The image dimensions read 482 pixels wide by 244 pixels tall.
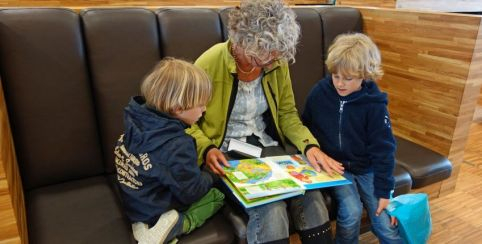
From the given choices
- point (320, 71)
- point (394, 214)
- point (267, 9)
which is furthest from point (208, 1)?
point (394, 214)

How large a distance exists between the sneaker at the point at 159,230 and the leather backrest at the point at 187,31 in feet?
2.52

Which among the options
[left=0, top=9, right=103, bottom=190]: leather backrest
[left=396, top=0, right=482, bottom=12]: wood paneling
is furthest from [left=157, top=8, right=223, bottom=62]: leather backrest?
[left=396, top=0, right=482, bottom=12]: wood paneling

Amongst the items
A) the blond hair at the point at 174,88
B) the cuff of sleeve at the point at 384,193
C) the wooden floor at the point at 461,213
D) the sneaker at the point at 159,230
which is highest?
the blond hair at the point at 174,88

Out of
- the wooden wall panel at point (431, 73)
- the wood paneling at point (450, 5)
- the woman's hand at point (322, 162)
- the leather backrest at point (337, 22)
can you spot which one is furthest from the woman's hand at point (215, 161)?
the wood paneling at point (450, 5)

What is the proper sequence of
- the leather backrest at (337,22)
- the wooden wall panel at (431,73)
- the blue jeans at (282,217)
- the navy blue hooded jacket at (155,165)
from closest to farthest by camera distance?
the navy blue hooded jacket at (155,165), the blue jeans at (282,217), the wooden wall panel at (431,73), the leather backrest at (337,22)

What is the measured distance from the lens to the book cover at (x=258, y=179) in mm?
1194

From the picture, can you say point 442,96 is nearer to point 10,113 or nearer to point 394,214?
point 394,214

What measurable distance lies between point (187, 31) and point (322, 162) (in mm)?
813

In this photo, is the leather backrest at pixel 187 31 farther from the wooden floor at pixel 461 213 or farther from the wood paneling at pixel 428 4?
the wood paneling at pixel 428 4

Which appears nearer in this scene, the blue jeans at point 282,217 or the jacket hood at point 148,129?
the jacket hood at point 148,129

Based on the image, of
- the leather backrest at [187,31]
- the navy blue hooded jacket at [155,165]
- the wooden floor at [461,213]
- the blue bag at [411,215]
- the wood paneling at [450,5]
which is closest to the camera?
the navy blue hooded jacket at [155,165]

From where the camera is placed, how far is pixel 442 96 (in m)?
1.87

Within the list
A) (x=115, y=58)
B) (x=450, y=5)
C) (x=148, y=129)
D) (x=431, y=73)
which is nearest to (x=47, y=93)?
(x=115, y=58)

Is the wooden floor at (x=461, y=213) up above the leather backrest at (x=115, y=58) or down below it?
below
